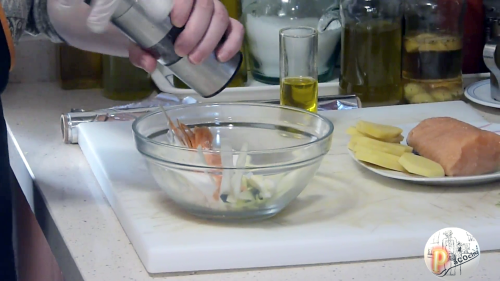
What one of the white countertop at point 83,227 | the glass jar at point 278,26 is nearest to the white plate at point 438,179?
the white countertop at point 83,227

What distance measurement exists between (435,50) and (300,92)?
0.98 ft

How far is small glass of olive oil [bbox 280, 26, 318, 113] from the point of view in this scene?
3.31 ft

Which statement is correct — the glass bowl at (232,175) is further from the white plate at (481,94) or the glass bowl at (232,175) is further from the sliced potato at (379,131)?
the white plate at (481,94)

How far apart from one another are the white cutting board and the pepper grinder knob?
0.38 metres

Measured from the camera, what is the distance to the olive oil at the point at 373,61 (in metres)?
1.16

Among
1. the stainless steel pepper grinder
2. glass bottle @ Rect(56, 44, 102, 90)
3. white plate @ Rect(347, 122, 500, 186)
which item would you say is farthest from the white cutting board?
glass bottle @ Rect(56, 44, 102, 90)

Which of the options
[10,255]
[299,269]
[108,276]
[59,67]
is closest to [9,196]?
[10,255]

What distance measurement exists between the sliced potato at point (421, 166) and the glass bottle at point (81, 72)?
2.40 ft

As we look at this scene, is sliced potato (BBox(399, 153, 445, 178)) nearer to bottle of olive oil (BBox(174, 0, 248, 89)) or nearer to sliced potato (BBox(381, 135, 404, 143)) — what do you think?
sliced potato (BBox(381, 135, 404, 143))

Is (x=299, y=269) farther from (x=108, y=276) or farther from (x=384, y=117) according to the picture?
(x=384, y=117)

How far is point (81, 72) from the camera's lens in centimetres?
132

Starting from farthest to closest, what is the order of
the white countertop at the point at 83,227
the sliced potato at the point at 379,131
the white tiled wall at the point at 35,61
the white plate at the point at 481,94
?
1. the white tiled wall at the point at 35,61
2. the white plate at the point at 481,94
3. the sliced potato at the point at 379,131
4. the white countertop at the point at 83,227

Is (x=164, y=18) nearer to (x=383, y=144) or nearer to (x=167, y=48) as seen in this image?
Result: (x=167, y=48)

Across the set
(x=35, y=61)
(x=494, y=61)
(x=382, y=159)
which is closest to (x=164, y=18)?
(x=382, y=159)
